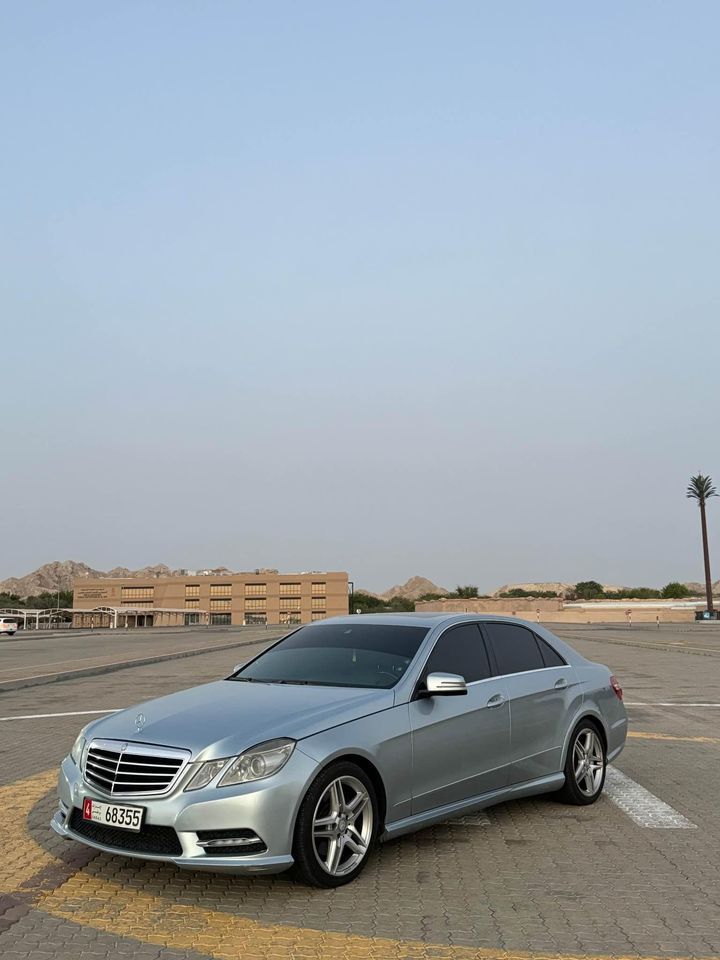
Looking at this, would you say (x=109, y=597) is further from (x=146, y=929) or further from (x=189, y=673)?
(x=146, y=929)

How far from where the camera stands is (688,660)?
25.3 meters

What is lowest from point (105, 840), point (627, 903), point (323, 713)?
point (627, 903)

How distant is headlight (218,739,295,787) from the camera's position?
4.89m

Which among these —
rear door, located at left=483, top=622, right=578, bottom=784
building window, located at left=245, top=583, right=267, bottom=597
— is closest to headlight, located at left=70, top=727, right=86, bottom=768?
rear door, located at left=483, top=622, right=578, bottom=784

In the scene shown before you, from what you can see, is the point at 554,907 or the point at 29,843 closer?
the point at 554,907

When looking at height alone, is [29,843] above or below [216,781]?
below

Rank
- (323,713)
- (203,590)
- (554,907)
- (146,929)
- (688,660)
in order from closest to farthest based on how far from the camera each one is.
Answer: (146,929) → (554,907) → (323,713) → (688,660) → (203,590)

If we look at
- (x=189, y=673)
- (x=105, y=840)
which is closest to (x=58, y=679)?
(x=189, y=673)

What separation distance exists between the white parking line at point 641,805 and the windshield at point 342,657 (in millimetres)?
2227

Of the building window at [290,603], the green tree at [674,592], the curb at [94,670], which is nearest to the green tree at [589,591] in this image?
the green tree at [674,592]

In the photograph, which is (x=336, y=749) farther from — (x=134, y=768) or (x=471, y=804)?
(x=471, y=804)

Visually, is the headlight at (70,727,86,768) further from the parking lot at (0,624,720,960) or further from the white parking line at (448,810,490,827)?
the white parking line at (448,810,490,827)

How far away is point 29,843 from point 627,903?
3.79m

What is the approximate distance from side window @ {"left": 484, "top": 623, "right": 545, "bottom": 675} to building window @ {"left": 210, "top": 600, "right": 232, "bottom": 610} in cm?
16207
